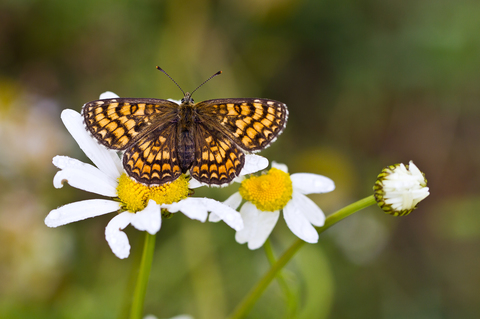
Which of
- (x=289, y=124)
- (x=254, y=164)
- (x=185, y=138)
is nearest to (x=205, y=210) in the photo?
(x=254, y=164)

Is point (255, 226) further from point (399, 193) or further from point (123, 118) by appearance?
point (123, 118)

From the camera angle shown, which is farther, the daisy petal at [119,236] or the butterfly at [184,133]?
the butterfly at [184,133]

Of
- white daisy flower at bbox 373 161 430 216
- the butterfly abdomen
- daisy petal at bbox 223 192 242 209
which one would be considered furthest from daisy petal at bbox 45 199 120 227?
white daisy flower at bbox 373 161 430 216

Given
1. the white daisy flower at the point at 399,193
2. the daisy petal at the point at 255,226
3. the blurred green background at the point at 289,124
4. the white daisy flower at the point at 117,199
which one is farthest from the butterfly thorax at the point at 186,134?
the blurred green background at the point at 289,124

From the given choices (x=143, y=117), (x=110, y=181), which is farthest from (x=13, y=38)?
(x=110, y=181)

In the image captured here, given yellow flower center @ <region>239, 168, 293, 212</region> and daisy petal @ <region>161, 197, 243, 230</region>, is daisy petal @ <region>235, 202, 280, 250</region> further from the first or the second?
daisy petal @ <region>161, 197, 243, 230</region>

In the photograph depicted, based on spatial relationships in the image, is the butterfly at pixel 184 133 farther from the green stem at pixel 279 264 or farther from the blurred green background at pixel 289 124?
the blurred green background at pixel 289 124
